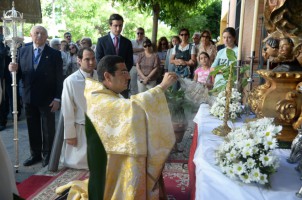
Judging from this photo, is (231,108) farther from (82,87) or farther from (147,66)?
(147,66)

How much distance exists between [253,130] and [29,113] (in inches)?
141

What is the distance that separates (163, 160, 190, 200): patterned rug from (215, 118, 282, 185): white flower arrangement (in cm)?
202

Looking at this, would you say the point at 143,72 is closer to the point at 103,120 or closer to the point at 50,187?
the point at 50,187

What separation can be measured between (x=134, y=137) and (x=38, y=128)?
2.63 m

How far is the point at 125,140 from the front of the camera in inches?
89.1

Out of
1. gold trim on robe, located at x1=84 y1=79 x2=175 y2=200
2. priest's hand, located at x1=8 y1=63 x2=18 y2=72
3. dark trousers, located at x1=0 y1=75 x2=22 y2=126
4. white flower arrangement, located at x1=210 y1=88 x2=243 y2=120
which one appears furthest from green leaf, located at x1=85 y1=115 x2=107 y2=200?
dark trousers, located at x1=0 y1=75 x2=22 y2=126

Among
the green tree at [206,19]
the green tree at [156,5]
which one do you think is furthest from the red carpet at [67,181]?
the green tree at [206,19]

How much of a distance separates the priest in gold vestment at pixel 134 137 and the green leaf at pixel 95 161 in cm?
161

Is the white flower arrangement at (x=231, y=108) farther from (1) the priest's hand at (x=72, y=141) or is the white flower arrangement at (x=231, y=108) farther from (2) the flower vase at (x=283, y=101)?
(1) the priest's hand at (x=72, y=141)

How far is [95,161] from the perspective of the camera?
60 cm

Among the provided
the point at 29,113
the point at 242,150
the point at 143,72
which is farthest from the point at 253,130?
the point at 143,72

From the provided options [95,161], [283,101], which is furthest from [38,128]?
[95,161]

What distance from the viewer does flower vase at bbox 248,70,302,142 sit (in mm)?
1621

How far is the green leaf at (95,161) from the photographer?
585mm
